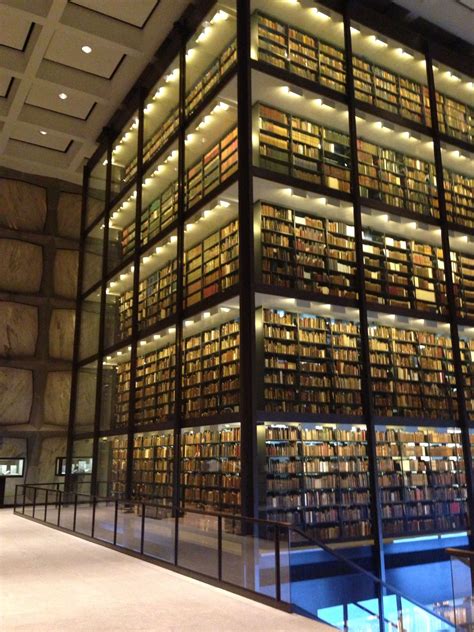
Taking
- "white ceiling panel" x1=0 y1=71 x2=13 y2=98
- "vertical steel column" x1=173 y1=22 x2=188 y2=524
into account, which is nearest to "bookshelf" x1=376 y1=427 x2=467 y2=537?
"vertical steel column" x1=173 y1=22 x2=188 y2=524

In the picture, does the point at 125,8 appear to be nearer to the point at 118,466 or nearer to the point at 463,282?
the point at 463,282

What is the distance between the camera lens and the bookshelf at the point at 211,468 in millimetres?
8180

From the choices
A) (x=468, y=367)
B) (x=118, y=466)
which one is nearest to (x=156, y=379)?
(x=118, y=466)

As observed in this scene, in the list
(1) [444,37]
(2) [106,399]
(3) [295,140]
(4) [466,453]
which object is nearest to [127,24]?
(3) [295,140]

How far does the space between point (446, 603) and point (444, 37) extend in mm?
10903

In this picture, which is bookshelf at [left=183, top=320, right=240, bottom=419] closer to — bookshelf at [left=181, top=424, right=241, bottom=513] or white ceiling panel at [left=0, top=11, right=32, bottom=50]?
bookshelf at [left=181, top=424, right=241, bottom=513]

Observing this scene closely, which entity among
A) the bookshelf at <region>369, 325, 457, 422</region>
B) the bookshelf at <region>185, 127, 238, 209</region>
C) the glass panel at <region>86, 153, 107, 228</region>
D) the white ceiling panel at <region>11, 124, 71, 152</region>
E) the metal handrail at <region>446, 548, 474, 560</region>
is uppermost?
the white ceiling panel at <region>11, 124, 71, 152</region>

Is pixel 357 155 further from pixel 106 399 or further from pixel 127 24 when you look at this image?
pixel 106 399

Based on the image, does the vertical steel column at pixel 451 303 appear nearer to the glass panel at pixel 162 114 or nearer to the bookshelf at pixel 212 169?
the bookshelf at pixel 212 169

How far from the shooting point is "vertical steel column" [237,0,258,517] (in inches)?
282

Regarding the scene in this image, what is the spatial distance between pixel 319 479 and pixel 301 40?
7048mm

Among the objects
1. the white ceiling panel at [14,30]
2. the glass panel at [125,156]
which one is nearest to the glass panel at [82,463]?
the glass panel at [125,156]

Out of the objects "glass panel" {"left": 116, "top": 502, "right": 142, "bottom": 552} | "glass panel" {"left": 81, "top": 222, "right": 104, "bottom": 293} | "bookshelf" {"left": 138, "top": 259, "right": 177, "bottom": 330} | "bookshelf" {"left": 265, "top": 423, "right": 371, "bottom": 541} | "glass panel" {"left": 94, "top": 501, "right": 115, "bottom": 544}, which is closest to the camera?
"glass panel" {"left": 116, "top": 502, "right": 142, "bottom": 552}

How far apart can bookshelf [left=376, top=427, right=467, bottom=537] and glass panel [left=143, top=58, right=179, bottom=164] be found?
696 centimetres
